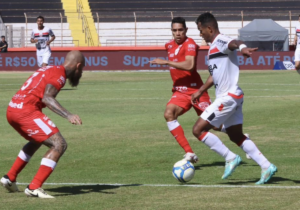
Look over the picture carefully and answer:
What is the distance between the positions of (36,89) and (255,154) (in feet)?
9.25

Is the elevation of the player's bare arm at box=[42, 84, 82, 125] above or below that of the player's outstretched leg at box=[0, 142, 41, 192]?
above

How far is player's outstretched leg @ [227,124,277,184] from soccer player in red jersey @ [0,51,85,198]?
2170 millimetres

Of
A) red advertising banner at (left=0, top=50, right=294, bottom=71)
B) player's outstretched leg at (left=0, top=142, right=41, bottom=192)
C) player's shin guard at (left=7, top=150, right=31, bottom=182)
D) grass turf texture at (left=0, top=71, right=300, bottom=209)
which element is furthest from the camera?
red advertising banner at (left=0, top=50, right=294, bottom=71)

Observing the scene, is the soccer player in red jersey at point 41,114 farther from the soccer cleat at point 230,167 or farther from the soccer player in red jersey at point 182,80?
the soccer player in red jersey at point 182,80

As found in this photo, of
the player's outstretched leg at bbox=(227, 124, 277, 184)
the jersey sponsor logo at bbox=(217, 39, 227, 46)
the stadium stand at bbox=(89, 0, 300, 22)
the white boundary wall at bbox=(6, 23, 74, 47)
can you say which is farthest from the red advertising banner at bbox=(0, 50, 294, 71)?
the jersey sponsor logo at bbox=(217, 39, 227, 46)

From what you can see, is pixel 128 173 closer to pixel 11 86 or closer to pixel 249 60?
pixel 11 86

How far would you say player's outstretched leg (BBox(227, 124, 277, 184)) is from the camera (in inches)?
315

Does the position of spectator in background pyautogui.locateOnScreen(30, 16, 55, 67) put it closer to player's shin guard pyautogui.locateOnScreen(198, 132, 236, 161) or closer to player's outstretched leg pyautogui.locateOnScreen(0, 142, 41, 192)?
player's shin guard pyautogui.locateOnScreen(198, 132, 236, 161)

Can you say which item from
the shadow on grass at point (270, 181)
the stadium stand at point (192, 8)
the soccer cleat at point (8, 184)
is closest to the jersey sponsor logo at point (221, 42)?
the shadow on grass at point (270, 181)

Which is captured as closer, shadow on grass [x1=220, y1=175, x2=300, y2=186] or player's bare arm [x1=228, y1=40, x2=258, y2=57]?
player's bare arm [x1=228, y1=40, x2=258, y2=57]

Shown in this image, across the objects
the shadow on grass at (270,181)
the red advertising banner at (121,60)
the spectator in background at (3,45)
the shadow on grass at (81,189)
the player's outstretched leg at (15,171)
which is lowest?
the red advertising banner at (121,60)

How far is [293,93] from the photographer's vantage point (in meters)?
21.4

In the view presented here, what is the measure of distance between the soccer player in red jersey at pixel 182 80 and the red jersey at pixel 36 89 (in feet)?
8.93

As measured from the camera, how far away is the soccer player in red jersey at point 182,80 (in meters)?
9.95
